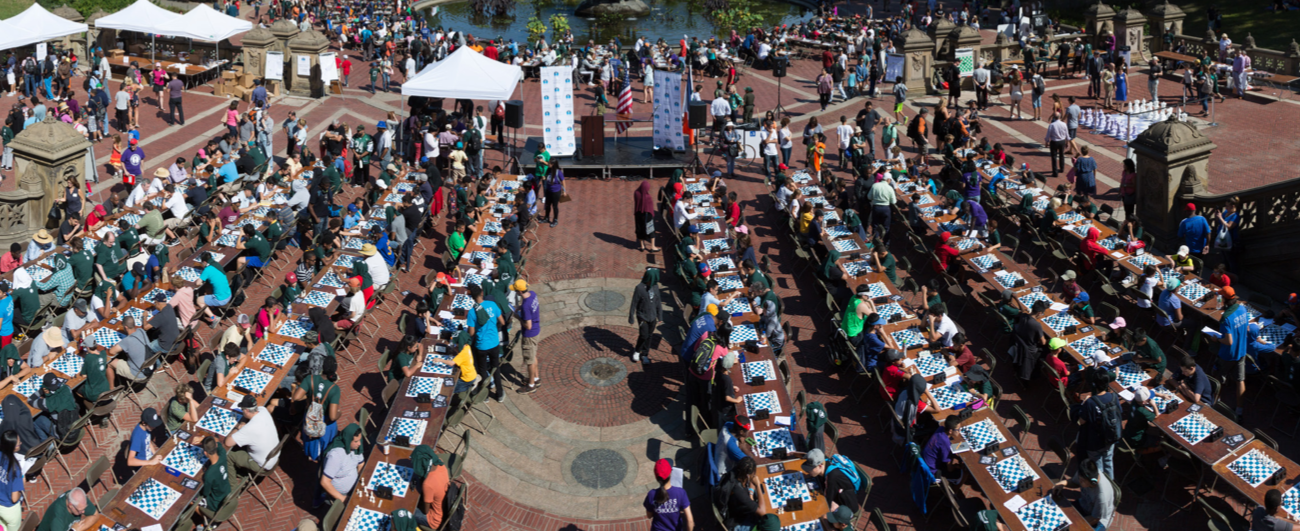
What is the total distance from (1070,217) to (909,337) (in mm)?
6078

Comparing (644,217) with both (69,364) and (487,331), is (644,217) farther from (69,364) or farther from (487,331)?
(69,364)

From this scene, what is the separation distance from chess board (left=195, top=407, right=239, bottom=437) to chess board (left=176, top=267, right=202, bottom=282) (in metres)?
4.23

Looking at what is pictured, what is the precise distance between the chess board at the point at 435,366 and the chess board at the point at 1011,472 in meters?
6.88

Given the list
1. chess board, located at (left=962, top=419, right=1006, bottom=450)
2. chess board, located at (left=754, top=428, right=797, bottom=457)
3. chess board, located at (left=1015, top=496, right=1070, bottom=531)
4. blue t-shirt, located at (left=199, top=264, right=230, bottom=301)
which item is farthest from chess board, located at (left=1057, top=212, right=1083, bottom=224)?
blue t-shirt, located at (left=199, top=264, right=230, bottom=301)

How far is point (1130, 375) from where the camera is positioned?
12.9 meters

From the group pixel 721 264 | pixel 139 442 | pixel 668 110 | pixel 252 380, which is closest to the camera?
pixel 139 442

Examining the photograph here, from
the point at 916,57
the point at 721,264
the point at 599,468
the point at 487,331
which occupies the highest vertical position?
the point at 916,57

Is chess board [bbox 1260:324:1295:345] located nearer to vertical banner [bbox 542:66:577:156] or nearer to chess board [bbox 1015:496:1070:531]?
chess board [bbox 1015:496:1070:531]

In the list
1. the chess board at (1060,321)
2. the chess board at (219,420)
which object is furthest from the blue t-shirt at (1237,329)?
the chess board at (219,420)

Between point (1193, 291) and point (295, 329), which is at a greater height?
point (1193, 291)

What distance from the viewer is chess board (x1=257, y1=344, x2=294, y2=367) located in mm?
13492

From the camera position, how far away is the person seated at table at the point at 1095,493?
10758 millimetres

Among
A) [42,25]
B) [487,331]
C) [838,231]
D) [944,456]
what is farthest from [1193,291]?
[42,25]

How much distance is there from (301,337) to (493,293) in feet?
9.04
